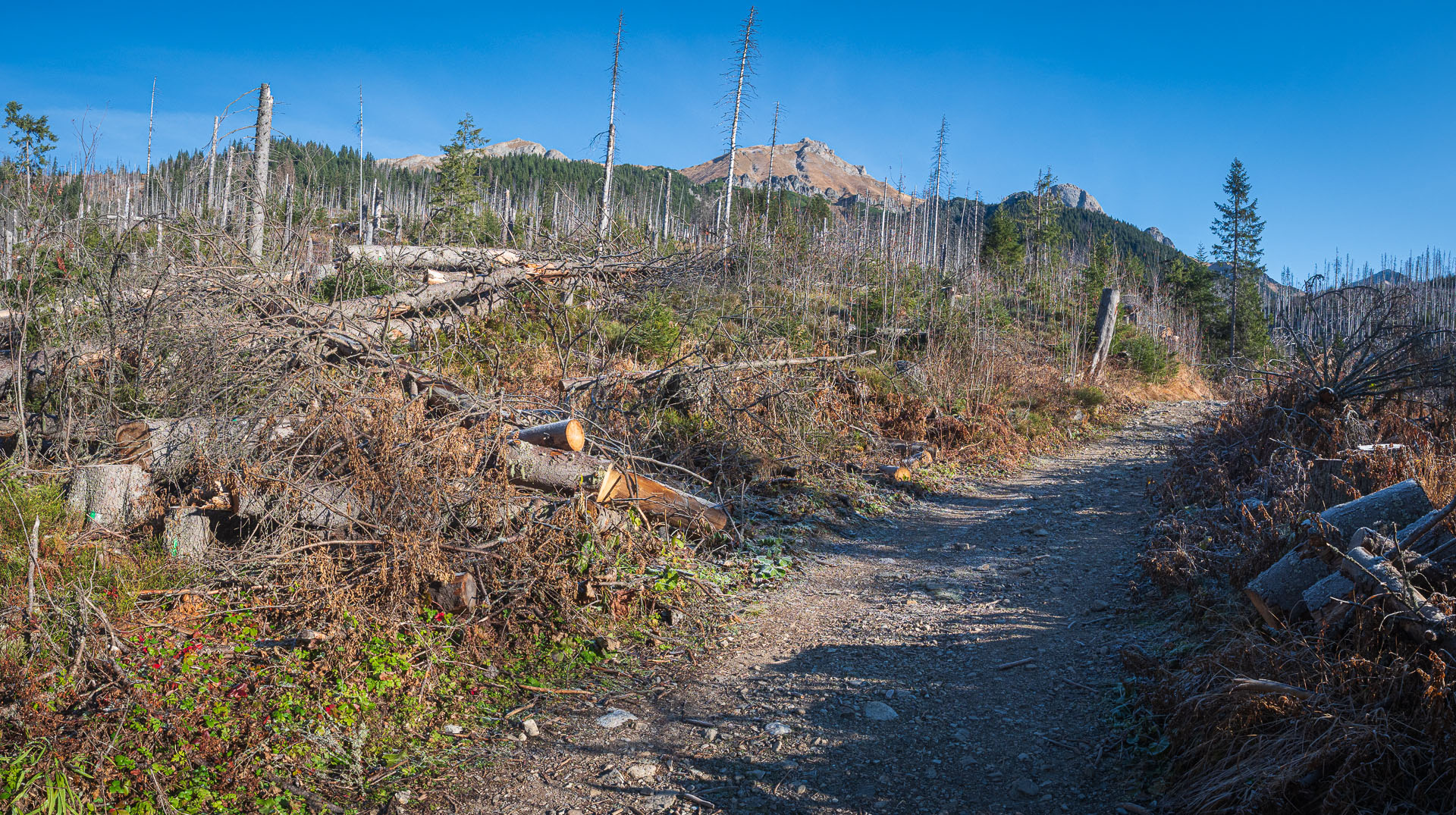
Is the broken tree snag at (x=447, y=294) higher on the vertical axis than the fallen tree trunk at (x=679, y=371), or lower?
higher

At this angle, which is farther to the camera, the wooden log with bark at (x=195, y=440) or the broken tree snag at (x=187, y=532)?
the wooden log with bark at (x=195, y=440)

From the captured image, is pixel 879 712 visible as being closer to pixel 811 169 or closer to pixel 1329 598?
pixel 1329 598

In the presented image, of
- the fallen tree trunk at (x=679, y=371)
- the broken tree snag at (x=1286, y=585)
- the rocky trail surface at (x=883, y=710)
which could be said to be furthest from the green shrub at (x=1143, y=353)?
the broken tree snag at (x=1286, y=585)

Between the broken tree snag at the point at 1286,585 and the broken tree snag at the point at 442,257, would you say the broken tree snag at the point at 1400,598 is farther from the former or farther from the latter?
the broken tree snag at the point at 442,257

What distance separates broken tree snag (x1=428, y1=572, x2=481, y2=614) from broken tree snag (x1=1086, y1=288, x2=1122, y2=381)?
52.2 feet

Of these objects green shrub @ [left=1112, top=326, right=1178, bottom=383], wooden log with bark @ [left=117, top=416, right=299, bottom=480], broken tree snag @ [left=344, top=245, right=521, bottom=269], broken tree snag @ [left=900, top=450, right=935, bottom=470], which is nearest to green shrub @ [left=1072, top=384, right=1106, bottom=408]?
green shrub @ [left=1112, top=326, right=1178, bottom=383]

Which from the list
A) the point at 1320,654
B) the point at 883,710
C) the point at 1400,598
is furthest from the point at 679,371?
the point at 1400,598

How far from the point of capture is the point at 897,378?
11.8 m

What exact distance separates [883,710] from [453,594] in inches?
103

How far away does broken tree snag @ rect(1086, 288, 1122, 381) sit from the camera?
661 inches

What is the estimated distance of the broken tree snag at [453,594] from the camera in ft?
14.5

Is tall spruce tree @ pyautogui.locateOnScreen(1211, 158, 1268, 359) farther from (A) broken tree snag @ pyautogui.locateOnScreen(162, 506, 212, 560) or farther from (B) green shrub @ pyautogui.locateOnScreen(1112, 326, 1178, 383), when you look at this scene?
(A) broken tree snag @ pyautogui.locateOnScreen(162, 506, 212, 560)

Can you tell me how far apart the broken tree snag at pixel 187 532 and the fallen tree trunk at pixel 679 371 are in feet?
11.0

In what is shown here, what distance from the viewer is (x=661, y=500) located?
6105mm
